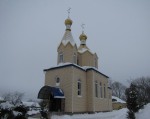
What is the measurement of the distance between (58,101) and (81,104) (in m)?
2.64

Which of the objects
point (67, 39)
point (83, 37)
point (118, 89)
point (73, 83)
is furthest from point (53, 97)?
point (118, 89)

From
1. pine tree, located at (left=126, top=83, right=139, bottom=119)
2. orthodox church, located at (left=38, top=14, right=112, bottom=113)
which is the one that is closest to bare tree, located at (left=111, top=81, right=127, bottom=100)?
orthodox church, located at (left=38, top=14, right=112, bottom=113)

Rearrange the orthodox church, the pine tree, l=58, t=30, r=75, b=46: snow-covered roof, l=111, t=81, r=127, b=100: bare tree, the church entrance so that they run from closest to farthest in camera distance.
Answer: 1. the pine tree
2. the church entrance
3. the orthodox church
4. l=58, t=30, r=75, b=46: snow-covered roof
5. l=111, t=81, r=127, b=100: bare tree

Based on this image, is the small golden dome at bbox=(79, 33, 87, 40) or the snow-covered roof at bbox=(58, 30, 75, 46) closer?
the snow-covered roof at bbox=(58, 30, 75, 46)

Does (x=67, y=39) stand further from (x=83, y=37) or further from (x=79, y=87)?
(x=79, y=87)

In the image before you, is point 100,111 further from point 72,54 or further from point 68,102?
point 72,54

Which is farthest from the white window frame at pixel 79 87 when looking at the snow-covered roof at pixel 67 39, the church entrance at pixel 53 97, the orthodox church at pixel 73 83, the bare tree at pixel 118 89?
the bare tree at pixel 118 89

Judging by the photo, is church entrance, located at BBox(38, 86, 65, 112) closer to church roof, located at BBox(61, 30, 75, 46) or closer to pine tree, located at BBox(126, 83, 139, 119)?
church roof, located at BBox(61, 30, 75, 46)

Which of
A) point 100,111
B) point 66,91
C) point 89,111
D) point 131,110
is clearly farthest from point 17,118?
point 100,111

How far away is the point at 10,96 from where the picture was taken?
61188mm

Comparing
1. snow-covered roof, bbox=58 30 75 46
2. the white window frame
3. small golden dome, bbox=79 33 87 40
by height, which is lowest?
the white window frame

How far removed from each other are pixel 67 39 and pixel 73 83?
19.7 feet

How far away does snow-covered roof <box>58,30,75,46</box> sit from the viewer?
70.2 feet

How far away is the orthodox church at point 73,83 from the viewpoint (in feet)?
60.5
